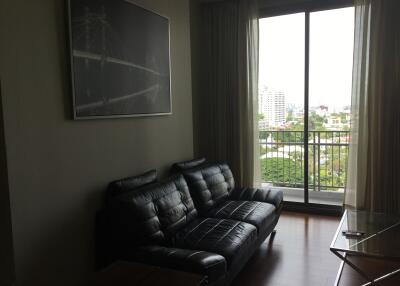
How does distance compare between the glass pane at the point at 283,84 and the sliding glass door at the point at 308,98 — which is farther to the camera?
the glass pane at the point at 283,84

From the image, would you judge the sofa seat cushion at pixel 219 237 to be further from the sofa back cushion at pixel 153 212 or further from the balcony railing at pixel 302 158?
the balcony railing at pixel 302 158

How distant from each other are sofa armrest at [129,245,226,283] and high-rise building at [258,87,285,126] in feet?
8.96

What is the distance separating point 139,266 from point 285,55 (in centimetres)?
331

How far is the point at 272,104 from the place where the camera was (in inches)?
180

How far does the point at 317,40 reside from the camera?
4.22 meters

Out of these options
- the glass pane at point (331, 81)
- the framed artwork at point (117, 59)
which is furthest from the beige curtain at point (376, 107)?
the framed artwork at point (117, 59)

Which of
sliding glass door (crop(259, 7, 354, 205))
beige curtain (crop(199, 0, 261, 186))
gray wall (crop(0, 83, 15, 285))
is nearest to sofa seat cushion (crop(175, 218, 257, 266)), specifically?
gray wall (crop(0, 83, 15, 285))

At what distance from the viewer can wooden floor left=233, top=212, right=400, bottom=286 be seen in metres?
2.71

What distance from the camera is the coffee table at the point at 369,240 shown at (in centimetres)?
226

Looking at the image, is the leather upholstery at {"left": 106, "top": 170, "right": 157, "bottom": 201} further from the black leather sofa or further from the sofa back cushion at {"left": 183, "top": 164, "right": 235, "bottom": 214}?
the sofa back cushion at {"left": 183, "top": 164, "right": 235, "bottom": 214}

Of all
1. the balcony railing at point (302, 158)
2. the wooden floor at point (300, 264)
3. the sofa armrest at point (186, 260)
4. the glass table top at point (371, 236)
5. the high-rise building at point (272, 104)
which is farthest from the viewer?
the balcony railing at point (302, 158)

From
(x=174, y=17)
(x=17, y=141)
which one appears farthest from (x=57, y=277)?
(x=174, y=17)

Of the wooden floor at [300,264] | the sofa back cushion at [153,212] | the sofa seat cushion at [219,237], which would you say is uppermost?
the sofa back cushion at [153,212]

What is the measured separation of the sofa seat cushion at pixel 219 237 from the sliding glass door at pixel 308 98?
195cm
